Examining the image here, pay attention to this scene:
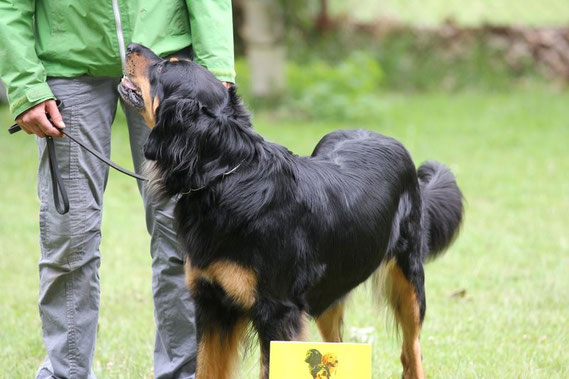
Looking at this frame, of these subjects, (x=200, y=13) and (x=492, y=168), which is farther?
(x=492, y=168)

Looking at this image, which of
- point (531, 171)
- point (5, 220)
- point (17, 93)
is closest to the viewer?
point (17, 93)

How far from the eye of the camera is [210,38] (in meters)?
3.71

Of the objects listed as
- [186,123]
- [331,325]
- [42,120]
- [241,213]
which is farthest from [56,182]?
[331,325]

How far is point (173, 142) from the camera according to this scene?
3.25 metres

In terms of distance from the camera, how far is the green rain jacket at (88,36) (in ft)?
11.5

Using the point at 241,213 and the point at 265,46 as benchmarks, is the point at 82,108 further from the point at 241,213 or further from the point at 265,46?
the point at 265,46

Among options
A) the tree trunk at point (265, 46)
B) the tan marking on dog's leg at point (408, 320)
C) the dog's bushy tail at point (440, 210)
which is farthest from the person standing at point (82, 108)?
the tree trunk at point (265, 46)

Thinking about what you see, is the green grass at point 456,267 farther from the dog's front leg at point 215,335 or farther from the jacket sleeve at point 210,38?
the jacket sleeve at point 210,38

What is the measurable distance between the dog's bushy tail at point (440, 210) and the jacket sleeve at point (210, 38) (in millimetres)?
1416

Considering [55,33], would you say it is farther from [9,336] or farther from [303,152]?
[303,152]

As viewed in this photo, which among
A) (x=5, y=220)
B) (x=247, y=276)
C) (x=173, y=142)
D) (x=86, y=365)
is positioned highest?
(x=173, y=142)

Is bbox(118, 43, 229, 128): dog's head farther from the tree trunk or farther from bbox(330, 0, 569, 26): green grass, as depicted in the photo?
bbox(330, 0, 569, 26): green grass

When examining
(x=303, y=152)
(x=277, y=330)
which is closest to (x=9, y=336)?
(x=277, y=330)

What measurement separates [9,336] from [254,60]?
840cm
